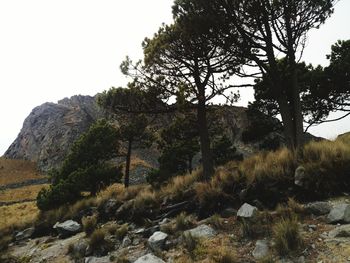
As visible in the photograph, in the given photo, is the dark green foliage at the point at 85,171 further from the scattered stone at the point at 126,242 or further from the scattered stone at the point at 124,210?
the scattered stone at the point at 126,242

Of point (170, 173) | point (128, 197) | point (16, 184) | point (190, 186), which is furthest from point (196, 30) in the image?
point (16, 184)

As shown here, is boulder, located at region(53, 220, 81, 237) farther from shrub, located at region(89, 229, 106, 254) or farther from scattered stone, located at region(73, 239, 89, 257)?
shrub, located at region(89, 229, 106, 254)

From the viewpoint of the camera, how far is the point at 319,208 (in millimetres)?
9219

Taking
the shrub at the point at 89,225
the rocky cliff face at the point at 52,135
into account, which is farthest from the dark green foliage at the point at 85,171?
the rocky cliff face at the point at 52,135

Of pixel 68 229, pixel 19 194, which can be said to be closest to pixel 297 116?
pixel 68 229

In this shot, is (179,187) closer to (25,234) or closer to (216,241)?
(216,241)

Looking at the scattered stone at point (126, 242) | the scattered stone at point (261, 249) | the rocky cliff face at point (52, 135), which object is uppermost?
the rocky cliff face at point (52, 135)

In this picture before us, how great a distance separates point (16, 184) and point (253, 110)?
49.9 meters

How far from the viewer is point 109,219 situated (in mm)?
15727

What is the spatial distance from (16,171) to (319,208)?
7048cm

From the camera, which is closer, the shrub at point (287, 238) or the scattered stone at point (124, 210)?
the shrub at point (287, 238)

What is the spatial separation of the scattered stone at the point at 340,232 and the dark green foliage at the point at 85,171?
15.9 metres

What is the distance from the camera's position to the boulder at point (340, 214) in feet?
27.5

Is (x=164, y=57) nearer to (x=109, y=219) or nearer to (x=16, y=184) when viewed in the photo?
(x=109, y=219)
